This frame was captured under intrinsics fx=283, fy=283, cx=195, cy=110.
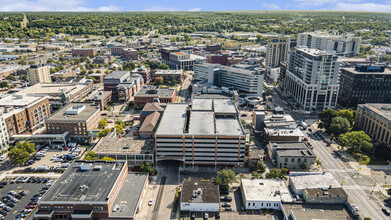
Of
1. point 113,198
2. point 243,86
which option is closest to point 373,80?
point 243,86

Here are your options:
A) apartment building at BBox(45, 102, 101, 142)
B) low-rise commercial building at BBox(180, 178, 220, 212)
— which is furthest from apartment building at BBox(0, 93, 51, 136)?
low-rise commercial building at BBox(180, 178, 220, 212)

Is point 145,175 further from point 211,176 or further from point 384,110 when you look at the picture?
point 384,110

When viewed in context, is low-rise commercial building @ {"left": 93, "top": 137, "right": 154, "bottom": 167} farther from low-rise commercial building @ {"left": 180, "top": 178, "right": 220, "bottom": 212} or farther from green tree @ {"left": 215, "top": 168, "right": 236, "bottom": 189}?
green tree @ {"left": 215, "top": 168, "right": 236, "bottom": 189}

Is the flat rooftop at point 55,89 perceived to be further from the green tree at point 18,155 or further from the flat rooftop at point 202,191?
the flat rooftop at point 202,191

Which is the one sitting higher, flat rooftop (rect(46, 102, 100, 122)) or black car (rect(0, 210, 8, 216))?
flat rooftop (rect(46, 102, 100, 122))

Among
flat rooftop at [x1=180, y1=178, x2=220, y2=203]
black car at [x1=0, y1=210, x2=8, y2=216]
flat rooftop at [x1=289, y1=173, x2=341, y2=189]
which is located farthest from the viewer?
flat rooftop at [x1=289, y1=173, x2=341, y2=189]

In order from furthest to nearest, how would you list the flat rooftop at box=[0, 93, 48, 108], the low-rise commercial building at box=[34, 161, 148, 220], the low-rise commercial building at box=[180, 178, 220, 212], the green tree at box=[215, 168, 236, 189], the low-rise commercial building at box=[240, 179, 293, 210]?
the flat rooftop at box=[0, 93, 48, 108]
the green tree at box=[215, 168, 236, 189]
the low-rise commercial building at box=[240, 179, 293, 210]
the low-rise commercial building at box=[180, 178, 220, 212]
the low-rise commercial building at box=[34, 161, 148, 220]

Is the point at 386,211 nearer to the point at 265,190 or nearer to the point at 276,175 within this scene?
the point at 276,175

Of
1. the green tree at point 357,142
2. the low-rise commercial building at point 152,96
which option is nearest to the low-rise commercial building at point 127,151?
the low-rise commercial building at point 152,96
